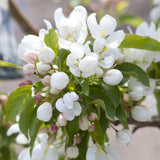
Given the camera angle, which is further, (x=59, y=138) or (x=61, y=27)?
(x=59, y=138)

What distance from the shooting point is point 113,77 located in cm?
46

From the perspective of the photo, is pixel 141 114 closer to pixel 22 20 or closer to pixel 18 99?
pixel 18 99

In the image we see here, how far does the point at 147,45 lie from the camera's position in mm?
522

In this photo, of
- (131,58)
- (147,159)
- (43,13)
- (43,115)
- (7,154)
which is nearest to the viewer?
(43,115)

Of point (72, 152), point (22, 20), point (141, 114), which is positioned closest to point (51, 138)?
point (72, 152)

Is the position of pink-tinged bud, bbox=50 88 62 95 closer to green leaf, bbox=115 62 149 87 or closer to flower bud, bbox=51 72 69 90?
flower bud, bbox=51 72 69 90

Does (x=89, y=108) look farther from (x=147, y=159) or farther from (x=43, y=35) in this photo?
Result: (x=147, y=159)

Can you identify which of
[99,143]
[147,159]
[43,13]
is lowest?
[147,159]

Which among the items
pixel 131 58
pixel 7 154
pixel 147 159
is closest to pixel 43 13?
pixel 147 159

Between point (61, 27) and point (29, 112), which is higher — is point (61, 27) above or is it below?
above

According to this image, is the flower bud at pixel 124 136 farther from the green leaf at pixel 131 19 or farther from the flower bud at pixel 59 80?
the green leaf at pixel 131 19

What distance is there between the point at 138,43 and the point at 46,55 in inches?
6.5

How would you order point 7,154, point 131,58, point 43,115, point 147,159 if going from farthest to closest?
point 147,159 → point 7,154 → point 131,58 → point 43,115

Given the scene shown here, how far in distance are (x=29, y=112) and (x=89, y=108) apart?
98mm
